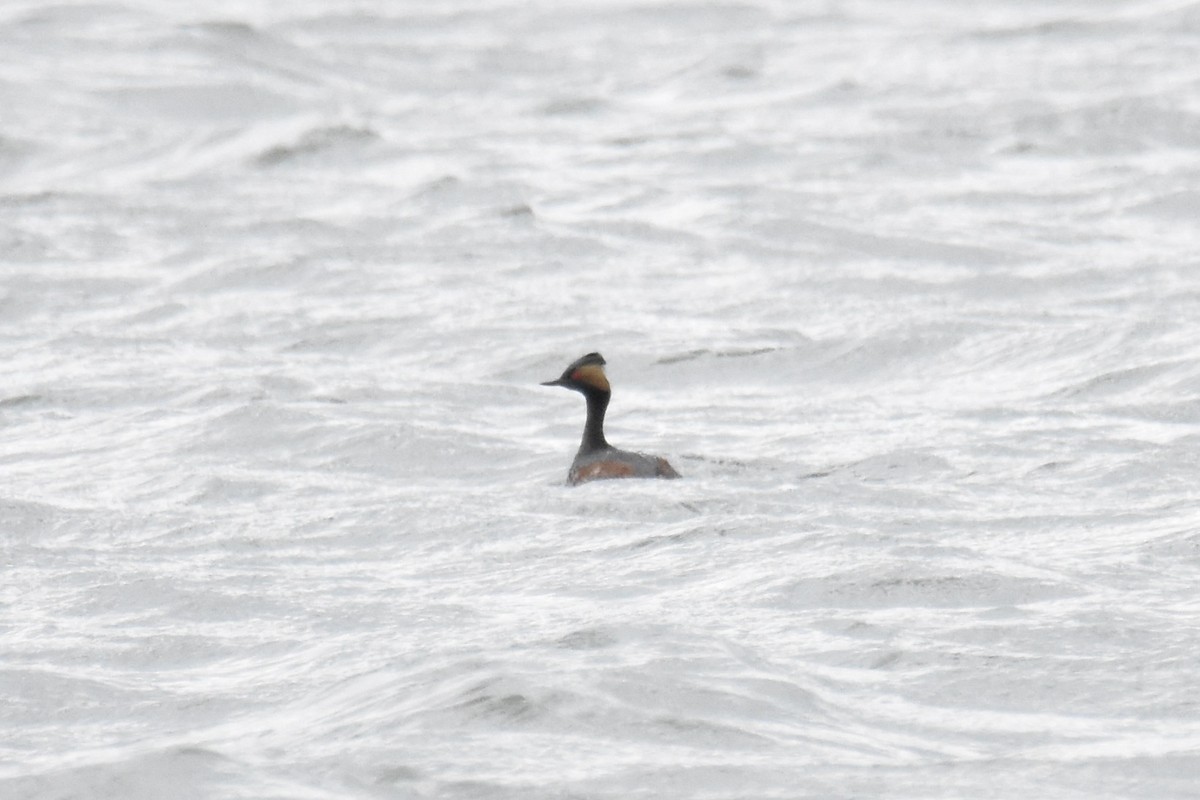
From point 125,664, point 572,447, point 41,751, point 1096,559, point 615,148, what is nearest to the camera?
point 41,751

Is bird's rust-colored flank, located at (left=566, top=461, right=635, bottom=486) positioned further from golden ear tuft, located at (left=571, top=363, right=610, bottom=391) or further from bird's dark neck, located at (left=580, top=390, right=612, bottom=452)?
golden ear tuft, located at (left=571, top=363, right=610, bottom=391)

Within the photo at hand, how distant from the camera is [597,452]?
12.3 m

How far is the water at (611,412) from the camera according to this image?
8.22m

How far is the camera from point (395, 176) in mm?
22000

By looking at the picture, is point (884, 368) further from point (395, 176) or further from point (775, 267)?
point (395, 176)

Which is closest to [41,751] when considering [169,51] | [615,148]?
[615,148]

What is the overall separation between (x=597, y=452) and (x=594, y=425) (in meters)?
0.21

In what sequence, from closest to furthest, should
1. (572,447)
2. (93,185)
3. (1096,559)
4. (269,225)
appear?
(1096,559) → (572,447) → (269,225) → (93,185)

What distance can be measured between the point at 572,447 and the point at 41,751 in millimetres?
5785

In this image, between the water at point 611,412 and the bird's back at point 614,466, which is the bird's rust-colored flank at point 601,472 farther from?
the water at point 611,412

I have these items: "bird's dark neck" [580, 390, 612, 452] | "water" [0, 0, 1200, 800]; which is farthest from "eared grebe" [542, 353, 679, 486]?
"water" [0, 0, 1200, 800]

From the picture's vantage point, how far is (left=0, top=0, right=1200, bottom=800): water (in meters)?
8.22

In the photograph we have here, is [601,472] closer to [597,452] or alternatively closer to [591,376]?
[597,452]

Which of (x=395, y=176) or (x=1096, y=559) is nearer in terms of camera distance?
(x=1096, y=559)
